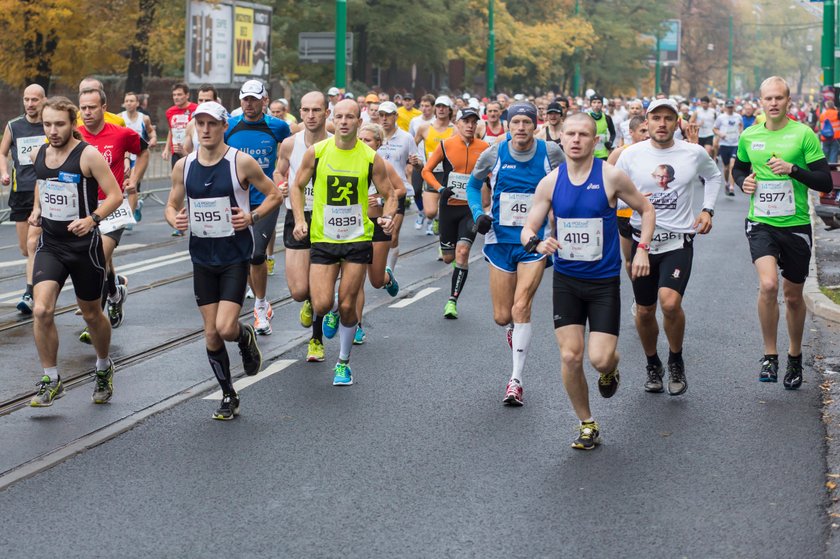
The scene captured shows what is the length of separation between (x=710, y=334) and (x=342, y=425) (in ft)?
14.3

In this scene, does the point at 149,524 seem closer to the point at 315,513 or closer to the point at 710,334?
the point at 315,513

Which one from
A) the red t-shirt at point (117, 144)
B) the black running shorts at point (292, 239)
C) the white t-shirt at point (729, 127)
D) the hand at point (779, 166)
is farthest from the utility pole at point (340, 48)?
the hand at point (779, 166)

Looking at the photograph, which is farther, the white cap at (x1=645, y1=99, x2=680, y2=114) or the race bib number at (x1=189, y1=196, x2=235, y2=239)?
the white cap at (x1=645, y1=99, x2=680, y2=114)

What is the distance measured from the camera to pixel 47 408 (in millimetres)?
8195

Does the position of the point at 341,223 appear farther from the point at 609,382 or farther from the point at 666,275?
the point at 609,382

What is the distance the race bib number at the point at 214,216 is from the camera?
26.5ft

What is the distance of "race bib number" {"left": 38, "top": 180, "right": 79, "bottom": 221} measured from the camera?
8.26 m

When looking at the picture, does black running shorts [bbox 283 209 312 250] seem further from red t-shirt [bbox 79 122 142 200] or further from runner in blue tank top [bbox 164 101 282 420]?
runner in blue tank top [bbox 164 101 282 420]

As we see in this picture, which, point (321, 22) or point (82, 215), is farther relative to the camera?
point (321, 22)

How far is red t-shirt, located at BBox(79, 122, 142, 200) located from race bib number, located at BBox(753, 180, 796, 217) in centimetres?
433

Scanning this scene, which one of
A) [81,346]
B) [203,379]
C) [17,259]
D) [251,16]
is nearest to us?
[203,379]

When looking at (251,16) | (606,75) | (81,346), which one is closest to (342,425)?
(81,346)

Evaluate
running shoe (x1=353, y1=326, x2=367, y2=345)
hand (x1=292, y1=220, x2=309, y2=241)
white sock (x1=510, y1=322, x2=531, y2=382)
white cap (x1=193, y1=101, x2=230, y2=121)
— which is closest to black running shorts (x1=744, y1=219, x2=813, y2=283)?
white sock (x1=510, y1=322, x2=531, y2=382)

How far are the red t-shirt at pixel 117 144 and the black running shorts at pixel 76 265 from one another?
1643 millimetres
